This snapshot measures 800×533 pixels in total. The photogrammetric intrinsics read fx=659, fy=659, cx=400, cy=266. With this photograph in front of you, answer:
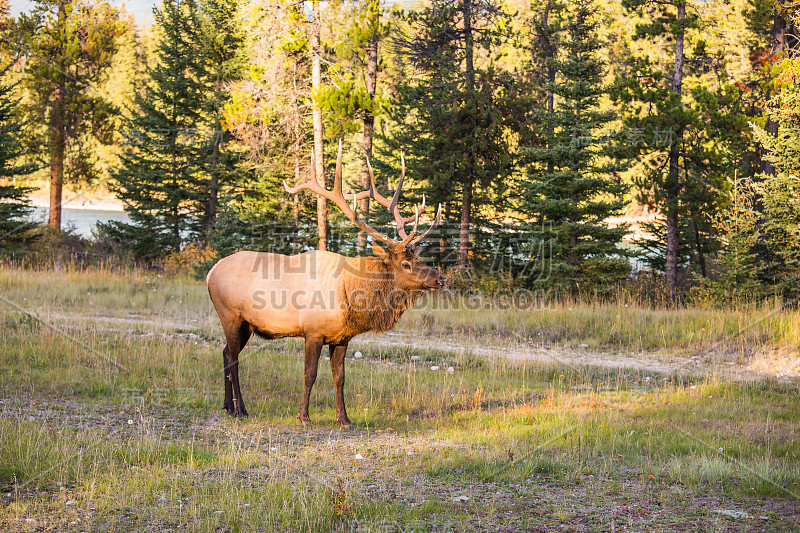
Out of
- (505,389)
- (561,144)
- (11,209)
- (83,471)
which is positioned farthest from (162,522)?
(11,209)

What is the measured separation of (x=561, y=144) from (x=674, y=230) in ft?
15.2

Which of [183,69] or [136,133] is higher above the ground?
[183,69]

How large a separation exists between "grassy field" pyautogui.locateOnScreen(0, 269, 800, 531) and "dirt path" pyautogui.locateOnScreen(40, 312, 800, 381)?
Answer: 0.57 ft

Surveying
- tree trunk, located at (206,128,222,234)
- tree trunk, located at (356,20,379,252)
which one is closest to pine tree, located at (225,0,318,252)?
tree trunk, located at (206,128,222,234)

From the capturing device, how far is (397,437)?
722cm

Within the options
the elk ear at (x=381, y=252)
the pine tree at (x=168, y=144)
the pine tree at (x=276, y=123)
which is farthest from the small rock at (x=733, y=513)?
the pine tree at (x=168, y=144)

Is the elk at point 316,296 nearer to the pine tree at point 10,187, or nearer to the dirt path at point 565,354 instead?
the dirt path at point 565,354

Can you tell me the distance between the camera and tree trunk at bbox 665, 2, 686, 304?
61.7ft

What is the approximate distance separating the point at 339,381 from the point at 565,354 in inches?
225

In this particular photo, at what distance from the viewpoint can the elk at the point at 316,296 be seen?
312 inches

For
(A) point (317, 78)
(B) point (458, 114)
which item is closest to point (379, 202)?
(B) point (458, 114)

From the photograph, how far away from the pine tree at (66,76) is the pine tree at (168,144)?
2.97 meters

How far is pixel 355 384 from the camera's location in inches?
380

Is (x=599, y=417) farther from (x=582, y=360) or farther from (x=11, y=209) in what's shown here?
(x=11, y=209)
